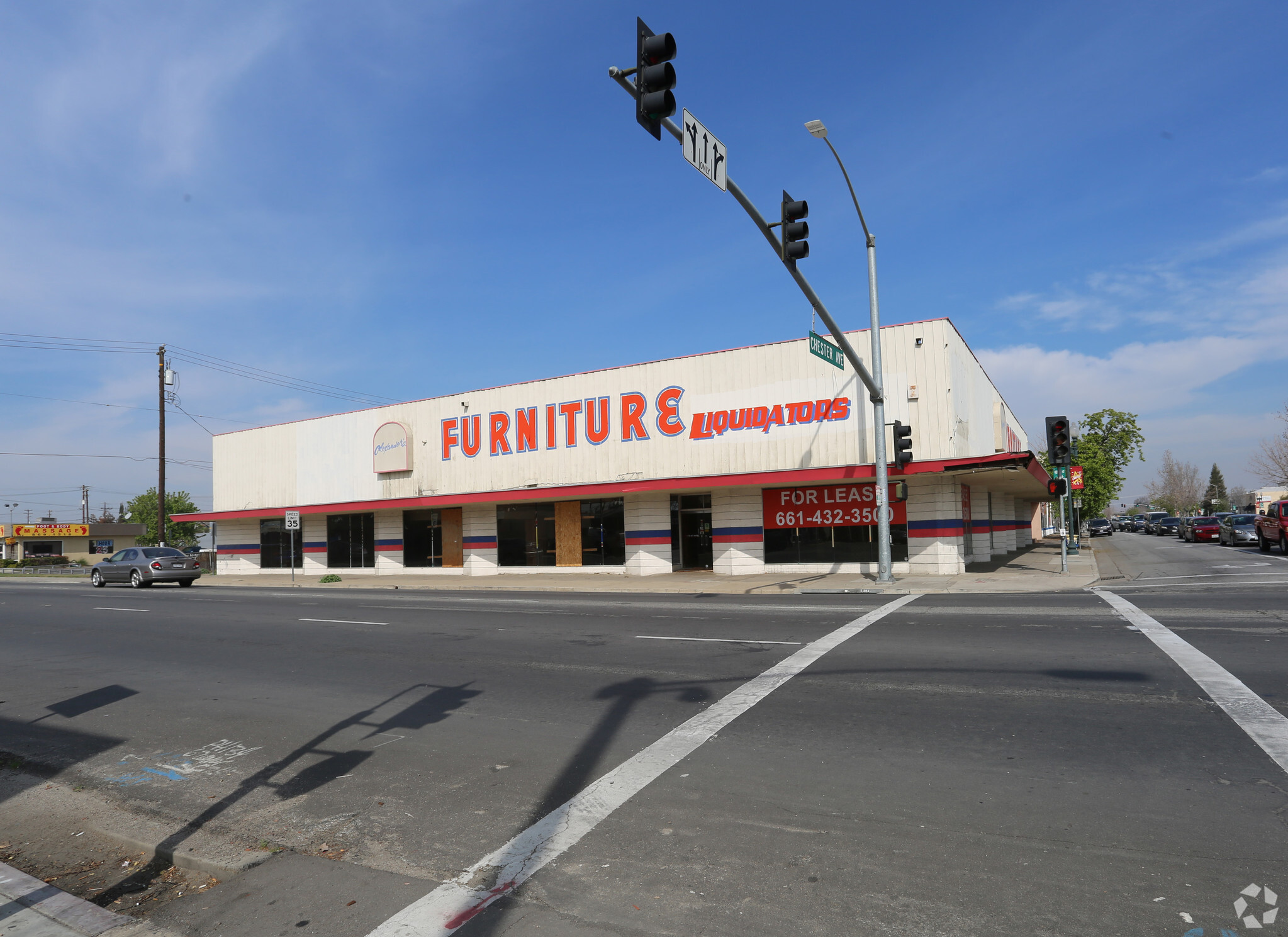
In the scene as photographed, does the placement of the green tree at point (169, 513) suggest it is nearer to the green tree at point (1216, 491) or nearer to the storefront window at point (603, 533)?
the storefront window at point (603, 533)

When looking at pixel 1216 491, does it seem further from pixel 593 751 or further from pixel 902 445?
pixel 593 751

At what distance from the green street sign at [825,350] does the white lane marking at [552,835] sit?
11.0 meters

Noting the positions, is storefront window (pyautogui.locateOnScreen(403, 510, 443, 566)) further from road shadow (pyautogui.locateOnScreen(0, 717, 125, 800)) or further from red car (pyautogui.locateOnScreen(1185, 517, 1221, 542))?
red car (pyautogui.locateOnScreen(1185, 517, 1221, 542))

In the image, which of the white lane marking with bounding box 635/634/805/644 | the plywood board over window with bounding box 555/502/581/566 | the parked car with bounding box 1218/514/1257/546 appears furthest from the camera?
the parked car with bounding box 1218/514/1257/546

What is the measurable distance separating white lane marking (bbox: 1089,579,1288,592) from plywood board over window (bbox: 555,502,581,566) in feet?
56.6

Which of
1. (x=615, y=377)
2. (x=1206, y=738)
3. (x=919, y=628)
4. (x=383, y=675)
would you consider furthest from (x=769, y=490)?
(x=1206, y=738)

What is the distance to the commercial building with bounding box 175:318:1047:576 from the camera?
75.8ft

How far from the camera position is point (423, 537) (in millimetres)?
34094

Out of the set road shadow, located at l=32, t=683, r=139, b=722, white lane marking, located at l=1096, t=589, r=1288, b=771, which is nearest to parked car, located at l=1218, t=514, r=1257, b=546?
white lane marking, located at l=1096, t=589, r=1288, b=771

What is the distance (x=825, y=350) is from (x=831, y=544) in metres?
8.86

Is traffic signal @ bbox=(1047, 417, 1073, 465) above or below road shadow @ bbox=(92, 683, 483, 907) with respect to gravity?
above

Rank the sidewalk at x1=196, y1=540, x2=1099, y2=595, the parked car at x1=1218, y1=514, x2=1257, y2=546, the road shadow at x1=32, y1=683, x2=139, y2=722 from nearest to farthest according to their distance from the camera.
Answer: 1. the road shadow at x1=32, y1=683, x2=139, y2=722
2. the sidewalk at x1=196, y1=540, x2=1099, y2=595
3. the parked car at x1=1218, y1=514, x2=1257, y2=546

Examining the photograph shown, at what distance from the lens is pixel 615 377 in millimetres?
28047

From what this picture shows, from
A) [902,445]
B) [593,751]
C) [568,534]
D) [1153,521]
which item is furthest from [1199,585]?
[1153,521]
